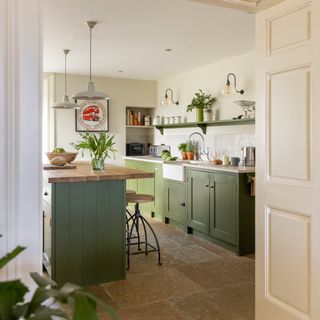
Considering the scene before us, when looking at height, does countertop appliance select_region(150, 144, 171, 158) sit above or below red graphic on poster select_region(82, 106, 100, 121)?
below

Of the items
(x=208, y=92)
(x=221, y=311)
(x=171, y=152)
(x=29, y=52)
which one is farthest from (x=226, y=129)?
(x=29, y=52)

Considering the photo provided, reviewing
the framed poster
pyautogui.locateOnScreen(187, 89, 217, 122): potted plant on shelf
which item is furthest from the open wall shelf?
the framed poster

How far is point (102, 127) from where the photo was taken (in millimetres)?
6637

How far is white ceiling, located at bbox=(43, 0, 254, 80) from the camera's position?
3230 mm

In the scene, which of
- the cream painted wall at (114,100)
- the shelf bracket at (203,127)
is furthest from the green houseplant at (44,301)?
the cream painted wall at (114,100)

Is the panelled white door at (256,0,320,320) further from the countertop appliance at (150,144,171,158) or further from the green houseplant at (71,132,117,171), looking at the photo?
the countertop appliance at (150,144,171,158)

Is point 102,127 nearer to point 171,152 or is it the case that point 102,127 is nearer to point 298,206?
point 171,152

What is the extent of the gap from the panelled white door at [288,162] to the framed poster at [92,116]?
462 cm

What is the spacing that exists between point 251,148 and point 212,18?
172cm

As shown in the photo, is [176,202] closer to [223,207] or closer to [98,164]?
[223,207]

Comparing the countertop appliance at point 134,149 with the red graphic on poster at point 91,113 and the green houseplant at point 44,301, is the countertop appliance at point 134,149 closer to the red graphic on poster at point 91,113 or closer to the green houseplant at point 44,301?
the red graphic on poster at point 91,113

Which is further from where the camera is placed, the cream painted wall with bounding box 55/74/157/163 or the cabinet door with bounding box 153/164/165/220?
the cream painted wall with bounding box 55/74/157/163

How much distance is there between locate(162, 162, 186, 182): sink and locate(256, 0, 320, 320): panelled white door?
2.60 m

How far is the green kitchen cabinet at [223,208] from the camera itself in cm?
391
